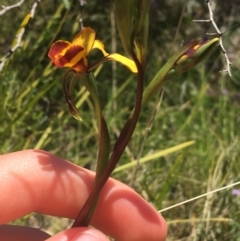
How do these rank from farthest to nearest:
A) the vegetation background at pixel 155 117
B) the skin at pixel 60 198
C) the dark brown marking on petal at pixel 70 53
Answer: the vegetation background at pixel 155 117, the skin at pixel 60 198, the dark brown marking on petal at pixel 70 53

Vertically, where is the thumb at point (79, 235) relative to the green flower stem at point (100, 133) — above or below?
below

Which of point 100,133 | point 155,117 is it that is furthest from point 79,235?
point 155,117

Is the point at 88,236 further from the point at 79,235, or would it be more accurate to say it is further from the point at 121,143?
the point at 121,143

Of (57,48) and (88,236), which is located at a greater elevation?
(57,48)

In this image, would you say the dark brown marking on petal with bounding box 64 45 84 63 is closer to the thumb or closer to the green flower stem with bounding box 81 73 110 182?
the green flower stem with bounding box 81 73 110 182

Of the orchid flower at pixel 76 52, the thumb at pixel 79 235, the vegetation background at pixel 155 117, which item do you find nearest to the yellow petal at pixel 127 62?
the orchid flower at pixel 76 52

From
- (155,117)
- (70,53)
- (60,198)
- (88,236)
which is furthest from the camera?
(155,117)

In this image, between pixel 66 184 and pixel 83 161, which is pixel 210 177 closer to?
pixel 83 161

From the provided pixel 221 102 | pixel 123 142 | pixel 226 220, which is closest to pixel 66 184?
pixel 123 142

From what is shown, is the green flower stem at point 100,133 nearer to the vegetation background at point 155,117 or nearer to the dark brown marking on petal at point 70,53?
the dark brown marking on petal at point 70,53
